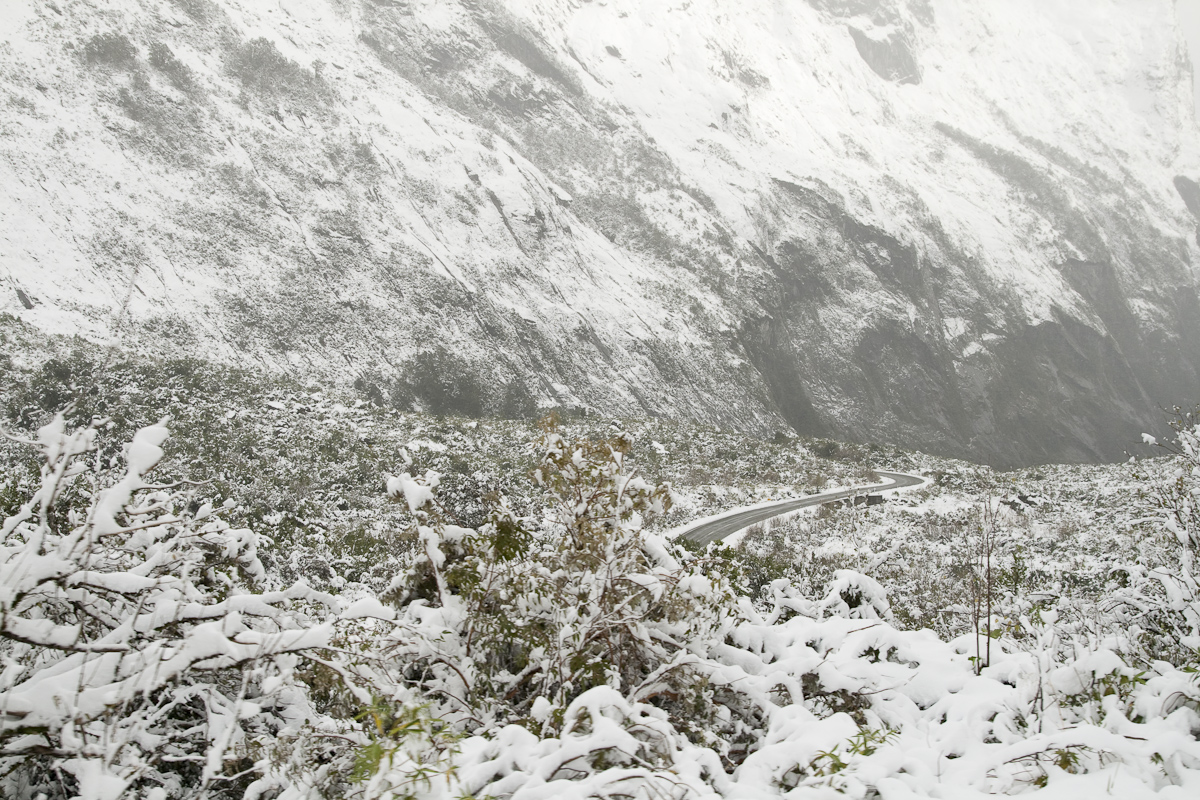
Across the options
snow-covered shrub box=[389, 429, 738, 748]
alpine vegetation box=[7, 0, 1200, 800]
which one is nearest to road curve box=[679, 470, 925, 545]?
alpine vegetation box=[7, 0, 1200, 800]

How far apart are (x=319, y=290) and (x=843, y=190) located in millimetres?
43137

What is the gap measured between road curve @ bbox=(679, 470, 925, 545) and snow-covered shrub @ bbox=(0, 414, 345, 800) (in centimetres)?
1143

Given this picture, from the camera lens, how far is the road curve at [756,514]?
15.5 metres

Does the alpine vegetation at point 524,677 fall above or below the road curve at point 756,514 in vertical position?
above

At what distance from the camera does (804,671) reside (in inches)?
132

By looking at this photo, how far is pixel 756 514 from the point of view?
1830 centimetres

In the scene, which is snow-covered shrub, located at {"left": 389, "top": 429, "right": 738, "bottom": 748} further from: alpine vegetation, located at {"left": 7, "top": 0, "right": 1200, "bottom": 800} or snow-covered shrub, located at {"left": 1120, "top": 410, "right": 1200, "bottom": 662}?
snow-covered shrub, located at {"left": 1120, "top": 410, "right": 1200, "bottom": 662}

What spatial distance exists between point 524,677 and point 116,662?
177cm

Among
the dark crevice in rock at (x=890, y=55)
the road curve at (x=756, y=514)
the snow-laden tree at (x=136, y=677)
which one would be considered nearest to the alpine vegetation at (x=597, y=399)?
the snow-laden tree at (x=136, y=677)

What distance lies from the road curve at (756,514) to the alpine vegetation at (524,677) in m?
9.96

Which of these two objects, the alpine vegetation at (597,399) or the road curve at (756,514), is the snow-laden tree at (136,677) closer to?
the alpine vegetation at (597,399)

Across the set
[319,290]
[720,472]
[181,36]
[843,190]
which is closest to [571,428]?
[720,472]

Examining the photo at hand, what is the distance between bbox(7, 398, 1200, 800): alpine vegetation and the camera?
6.16 ft

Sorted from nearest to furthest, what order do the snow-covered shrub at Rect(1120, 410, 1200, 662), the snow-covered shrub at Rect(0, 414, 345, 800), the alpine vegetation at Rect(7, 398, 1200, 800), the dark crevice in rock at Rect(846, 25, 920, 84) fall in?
the snow-covered shrub at Rect(0, 414, 345, 800) < the alpine vegetation at Rect(7, 398, 1200, 800) < the snow-covered shrub at Rect(1120, 410, 1200, 662) < the dark crevice in rock at Rect(846, 25, 920, 84)
